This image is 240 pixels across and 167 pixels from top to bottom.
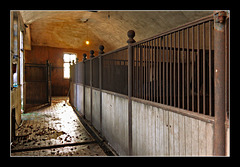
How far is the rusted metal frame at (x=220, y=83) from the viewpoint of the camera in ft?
3.99

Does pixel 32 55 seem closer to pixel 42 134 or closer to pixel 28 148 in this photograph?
pixel 42 134

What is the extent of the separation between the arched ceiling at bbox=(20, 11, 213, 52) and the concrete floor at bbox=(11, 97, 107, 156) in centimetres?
380

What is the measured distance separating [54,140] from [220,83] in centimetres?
344

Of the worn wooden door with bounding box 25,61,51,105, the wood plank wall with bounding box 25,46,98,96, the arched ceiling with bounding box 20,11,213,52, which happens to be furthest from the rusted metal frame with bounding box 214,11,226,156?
the wood plank wall with bounding box 25,46,98,96

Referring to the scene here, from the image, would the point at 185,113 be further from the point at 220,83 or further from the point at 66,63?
the point at 66,63

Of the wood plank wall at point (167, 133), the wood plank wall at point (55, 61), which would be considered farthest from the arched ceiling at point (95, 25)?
the wood plank wall at point (167, 133)

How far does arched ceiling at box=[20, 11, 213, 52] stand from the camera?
665 cm

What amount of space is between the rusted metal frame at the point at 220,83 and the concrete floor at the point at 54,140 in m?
2.27

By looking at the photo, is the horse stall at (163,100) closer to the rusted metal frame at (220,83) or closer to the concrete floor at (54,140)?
the rusted metal frame at (220,83)

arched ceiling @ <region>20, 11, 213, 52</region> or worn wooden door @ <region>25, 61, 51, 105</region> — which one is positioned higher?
arched ceiling @ <region>20, 11, 213, 52</region>

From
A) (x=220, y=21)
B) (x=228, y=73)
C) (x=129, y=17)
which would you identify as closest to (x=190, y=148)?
(x=228, y=73)

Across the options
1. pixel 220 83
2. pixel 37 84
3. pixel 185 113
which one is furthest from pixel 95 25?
pixel 220 83

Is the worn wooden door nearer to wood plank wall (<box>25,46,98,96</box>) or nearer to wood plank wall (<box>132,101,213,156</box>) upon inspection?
wood plank wall (<box>25,46,98,96</box>)

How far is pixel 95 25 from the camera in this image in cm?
1107
